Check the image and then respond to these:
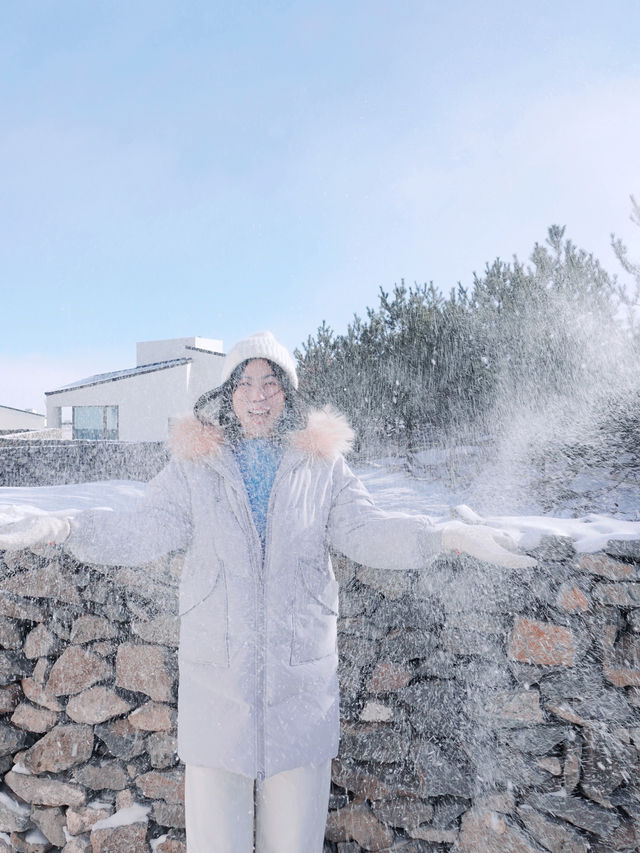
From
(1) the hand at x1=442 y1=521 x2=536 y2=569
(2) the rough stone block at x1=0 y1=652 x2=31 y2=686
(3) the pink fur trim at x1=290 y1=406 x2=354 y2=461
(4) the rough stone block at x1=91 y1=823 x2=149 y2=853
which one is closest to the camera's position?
(1) the hand at x1=442 y1=521 x2=536 y2=569

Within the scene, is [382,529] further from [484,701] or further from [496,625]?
[484,701]

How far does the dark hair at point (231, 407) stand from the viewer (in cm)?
187

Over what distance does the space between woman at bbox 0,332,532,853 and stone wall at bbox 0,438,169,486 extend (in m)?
6.10

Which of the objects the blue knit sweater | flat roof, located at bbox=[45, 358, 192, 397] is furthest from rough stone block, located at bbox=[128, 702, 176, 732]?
flat roof, located at bbox=[45, 358, 192, 397]

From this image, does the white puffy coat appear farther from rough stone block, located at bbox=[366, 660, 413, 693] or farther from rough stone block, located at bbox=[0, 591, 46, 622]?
rough stone block, located at bbox=[0, 591, 46, 622]

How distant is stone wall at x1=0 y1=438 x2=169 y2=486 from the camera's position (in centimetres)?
788

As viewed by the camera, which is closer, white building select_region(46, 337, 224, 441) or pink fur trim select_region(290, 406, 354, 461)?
pink fur trim select_region(290, 406, 354, 461)

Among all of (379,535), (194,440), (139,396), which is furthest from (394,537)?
(139,396)

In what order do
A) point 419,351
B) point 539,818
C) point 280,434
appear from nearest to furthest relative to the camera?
point 280,434, point 539,818, point 419,351

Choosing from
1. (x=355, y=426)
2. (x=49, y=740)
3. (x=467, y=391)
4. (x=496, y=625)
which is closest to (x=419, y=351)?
(x=467, y=391)

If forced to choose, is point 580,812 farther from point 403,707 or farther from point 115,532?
point 115,532

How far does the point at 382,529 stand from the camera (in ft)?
5.43

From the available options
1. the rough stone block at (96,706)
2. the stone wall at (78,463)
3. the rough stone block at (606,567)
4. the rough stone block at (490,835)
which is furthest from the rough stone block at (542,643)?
the stone wall at (78,463)

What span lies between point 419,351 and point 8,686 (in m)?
6.31
